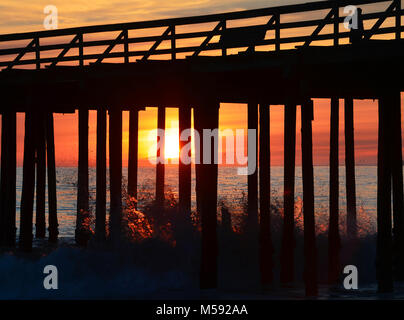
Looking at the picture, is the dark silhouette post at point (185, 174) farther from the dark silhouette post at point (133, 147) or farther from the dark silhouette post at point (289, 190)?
the dark silhouette post at point (289, 190)

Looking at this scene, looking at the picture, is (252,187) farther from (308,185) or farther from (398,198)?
(308,185)

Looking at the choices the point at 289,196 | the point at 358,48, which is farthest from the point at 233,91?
the point at 358,48

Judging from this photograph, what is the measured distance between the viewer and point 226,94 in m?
21.6

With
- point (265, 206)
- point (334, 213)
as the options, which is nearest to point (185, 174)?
point (265, 206)

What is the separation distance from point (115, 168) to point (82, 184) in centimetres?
388

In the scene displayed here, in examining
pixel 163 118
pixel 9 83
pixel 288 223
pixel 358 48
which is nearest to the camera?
A: pixel 358 48

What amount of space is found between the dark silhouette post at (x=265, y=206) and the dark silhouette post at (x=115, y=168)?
377 cm

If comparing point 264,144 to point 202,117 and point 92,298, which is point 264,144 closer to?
point 202,117

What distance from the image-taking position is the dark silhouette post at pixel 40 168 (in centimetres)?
2472

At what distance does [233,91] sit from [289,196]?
9.40 ft

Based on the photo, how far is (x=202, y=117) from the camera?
19.7 metres

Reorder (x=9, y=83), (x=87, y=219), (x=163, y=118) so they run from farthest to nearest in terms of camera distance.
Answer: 1. (x=87, y=219)
2. (x=163, y=118)
3. (x=9, y=83)

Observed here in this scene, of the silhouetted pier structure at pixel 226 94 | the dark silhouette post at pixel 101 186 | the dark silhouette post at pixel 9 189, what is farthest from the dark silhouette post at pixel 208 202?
the dark silhouette post at pixel 9 189
